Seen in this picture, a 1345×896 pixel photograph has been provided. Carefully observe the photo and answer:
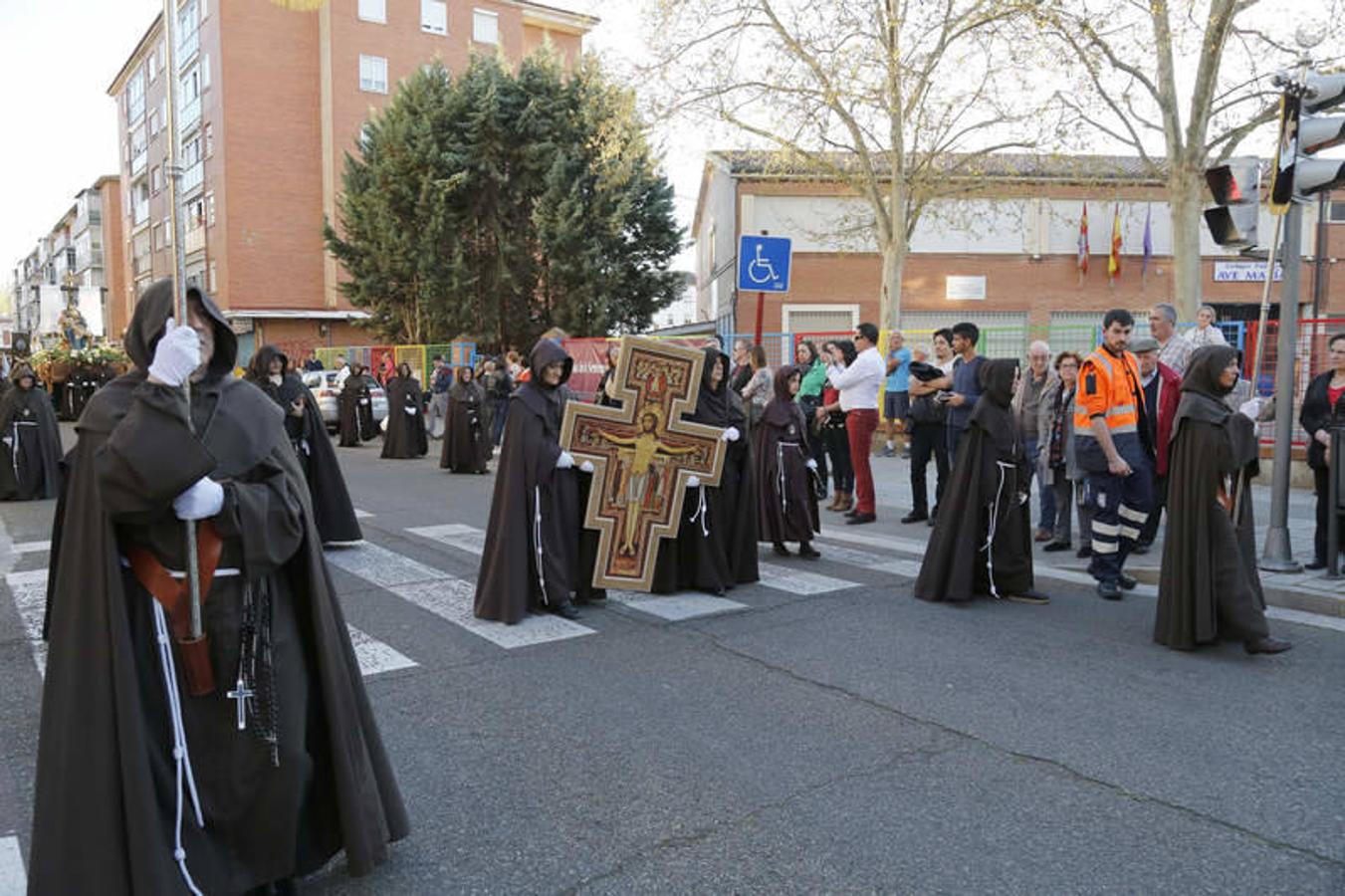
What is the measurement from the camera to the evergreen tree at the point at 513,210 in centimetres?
2611

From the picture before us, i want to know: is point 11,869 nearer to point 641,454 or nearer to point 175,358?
point 175,358

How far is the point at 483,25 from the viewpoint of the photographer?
43.8m

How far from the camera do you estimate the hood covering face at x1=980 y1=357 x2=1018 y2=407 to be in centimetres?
702

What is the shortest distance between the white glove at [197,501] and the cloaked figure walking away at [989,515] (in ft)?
17.5

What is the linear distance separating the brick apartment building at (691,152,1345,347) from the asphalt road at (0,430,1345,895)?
2827 centimetres

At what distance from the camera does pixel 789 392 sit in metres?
9.06

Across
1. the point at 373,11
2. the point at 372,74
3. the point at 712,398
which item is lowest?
the point at 712,398

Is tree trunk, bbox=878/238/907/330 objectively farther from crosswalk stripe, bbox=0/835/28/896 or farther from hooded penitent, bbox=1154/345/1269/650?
crosswalk stripe, bbox=0/835/28/896

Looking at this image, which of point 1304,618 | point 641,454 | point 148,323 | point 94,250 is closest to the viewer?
point 148,323

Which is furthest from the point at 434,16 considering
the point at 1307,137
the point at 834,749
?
the point at 834,749

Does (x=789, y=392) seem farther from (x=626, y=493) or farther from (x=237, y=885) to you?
(x=237, y=885)

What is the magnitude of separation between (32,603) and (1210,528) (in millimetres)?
7664

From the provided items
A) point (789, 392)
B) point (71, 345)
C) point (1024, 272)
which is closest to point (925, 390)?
point (789, 392)

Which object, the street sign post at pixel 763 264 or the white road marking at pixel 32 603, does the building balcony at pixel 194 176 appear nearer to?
the street sign post at pixel 763 264
